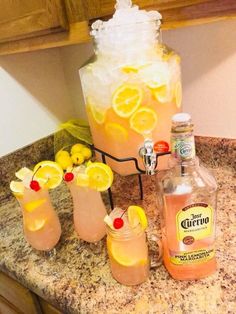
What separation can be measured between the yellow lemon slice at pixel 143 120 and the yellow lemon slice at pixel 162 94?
3 cm

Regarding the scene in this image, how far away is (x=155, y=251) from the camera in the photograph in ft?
2.27

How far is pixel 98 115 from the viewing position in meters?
0.74

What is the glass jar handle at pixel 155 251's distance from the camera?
0.66m

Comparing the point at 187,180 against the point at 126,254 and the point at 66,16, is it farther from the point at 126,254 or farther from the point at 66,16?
the point at 66,16

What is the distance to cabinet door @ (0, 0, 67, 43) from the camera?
0.72 metres

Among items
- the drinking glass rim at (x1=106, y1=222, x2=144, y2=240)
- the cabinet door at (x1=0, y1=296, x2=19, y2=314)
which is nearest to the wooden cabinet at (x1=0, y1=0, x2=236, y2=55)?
the drinking glass rim at (x1=106, y1=222, x2=144, y2=240)

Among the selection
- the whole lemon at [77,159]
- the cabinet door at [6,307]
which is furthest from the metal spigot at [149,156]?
the cabinet door at [6,307]

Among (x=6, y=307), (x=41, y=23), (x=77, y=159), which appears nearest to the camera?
(x=41, y=23)

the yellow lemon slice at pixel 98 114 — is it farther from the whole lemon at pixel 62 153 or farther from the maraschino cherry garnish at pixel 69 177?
the whole lemon at pixel 62 153

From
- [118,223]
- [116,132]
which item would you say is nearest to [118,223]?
[118,223]

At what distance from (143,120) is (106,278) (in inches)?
14.8

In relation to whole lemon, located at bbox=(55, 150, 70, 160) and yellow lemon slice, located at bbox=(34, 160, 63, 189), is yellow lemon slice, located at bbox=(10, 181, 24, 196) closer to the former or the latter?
yellow lemon slice, located at bbox=(34, 160, 63, 189)

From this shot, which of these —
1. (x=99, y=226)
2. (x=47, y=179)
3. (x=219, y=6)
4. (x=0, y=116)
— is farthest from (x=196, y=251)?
(x=0, y=116)

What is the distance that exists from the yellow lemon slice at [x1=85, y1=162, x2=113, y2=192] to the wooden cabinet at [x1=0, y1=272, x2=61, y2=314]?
334mm
